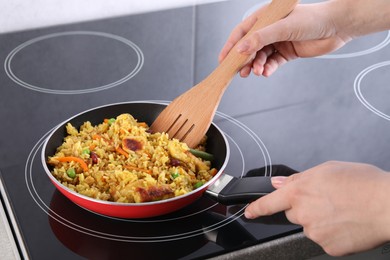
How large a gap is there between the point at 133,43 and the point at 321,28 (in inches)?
21.0

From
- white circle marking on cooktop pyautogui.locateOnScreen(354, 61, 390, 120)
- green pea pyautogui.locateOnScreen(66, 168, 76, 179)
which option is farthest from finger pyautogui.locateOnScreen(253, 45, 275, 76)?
green pea pyautogui.locateOnScreen(66, 168, 76, 179)

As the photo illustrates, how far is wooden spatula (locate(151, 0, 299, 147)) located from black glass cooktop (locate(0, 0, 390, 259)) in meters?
0.10

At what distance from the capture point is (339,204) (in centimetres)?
79

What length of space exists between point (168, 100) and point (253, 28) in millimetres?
262

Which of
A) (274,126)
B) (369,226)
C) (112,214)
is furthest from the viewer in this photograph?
(274,126)

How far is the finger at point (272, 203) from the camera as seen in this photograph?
826mm

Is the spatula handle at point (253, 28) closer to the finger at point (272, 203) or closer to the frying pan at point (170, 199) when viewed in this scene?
the frying pan at point (170, 199)

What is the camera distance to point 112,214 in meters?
0.88

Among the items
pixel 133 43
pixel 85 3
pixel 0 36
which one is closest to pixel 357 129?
pixel 133 43

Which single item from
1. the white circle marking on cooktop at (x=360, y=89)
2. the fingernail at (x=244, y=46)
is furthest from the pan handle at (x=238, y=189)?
the white circle marking on cooktop at (x=360, y=89)

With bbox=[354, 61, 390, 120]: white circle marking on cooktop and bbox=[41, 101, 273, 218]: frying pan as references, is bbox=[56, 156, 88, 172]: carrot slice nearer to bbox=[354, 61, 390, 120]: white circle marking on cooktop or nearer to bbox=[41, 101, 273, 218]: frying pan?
bbox=[41, 101, 273, 218]: frying pan

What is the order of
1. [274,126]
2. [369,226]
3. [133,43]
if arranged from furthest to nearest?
[133,43], [274,126], [369,226]

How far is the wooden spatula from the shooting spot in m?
1.05

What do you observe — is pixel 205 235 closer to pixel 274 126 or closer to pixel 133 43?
pixel 274 126
